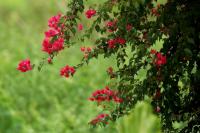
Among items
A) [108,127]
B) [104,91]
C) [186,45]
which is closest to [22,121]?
[108,127]

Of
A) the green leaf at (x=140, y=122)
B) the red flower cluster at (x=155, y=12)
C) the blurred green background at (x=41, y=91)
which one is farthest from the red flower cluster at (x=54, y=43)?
the blurred green background at (x=41, y=91)

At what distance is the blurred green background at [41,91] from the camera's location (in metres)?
9.51

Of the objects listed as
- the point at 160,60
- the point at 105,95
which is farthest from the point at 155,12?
the point at 105,95

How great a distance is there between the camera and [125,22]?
4.29 meters

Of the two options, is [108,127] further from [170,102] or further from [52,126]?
[170,102]

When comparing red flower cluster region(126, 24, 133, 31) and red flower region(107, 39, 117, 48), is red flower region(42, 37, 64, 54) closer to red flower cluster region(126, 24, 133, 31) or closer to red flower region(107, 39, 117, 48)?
red flower region(107, 39, 117, 48)

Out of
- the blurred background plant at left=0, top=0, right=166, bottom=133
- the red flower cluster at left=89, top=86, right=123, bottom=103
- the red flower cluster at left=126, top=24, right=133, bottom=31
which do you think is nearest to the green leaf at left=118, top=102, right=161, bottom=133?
the red flower cluster at left=126, top=24, right=133, bottom=31

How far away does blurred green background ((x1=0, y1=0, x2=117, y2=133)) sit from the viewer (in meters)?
9.51

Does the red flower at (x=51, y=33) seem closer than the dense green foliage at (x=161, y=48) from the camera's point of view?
No

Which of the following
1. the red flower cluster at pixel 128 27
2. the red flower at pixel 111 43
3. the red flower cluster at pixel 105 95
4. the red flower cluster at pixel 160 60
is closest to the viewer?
the red flower cluster at pixel 160 60

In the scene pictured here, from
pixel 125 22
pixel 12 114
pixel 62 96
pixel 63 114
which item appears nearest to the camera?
pixel 125 22

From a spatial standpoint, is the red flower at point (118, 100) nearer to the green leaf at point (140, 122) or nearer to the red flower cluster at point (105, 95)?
the red flower cluster at point (105, 95)

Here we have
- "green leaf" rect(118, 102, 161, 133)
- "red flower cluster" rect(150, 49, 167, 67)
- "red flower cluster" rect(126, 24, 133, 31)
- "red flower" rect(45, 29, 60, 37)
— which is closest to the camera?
"green leaf" rect(118, 102, 161, 133)

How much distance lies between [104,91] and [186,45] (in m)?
1.23
